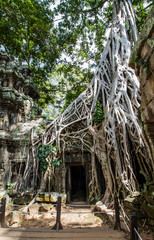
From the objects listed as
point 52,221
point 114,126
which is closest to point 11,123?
point 52,221

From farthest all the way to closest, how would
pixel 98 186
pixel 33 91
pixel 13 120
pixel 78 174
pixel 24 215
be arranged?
pixel 78 174, pixel 33 91, pixel 13 120, pixel 98 186, pixel 24 215

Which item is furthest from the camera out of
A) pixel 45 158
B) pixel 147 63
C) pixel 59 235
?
pixel 45 158

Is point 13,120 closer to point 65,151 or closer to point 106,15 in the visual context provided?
point 65,151

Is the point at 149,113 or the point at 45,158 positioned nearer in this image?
the point at 149,113

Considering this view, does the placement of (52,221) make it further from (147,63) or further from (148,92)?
A: (147,63)

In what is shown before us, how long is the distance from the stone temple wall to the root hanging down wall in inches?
23.9

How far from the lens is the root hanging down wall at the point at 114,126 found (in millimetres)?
3658

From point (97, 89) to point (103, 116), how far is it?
139 centimetres

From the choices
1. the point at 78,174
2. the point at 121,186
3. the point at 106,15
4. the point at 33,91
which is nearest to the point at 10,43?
the point at 33,91

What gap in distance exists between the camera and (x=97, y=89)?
597cm

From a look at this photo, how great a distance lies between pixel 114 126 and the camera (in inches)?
166

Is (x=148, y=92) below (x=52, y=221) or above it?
above

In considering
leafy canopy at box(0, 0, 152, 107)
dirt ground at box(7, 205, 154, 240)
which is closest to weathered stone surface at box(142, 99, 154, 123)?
dirt ground at box(7, 205, 154, 240)

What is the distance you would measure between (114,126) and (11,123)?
3896 millimetres
